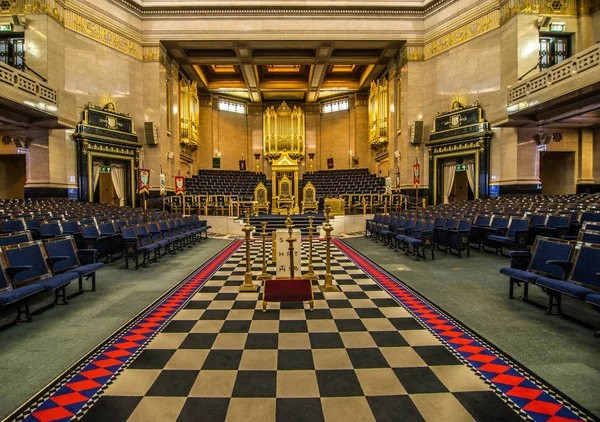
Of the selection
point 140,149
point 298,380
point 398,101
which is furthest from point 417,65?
point 298,380

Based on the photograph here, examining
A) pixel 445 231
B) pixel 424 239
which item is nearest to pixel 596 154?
pixel 445 231

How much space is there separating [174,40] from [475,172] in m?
16.1

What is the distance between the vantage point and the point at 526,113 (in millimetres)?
12289

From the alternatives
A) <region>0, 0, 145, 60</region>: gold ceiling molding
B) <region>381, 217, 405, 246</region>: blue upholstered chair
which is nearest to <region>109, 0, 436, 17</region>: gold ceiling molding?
<region>0, 0, 145, 60</region>: gold ceiling molding

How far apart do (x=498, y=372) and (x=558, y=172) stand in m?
17.6

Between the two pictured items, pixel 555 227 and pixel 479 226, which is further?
pixel 479 226

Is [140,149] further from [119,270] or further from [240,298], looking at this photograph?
[240,298]

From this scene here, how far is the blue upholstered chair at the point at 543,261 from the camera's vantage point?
3829 millimetres

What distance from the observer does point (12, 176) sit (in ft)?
Answer: 54.8

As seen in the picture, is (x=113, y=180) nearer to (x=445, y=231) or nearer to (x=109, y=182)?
(x=109, y=182)

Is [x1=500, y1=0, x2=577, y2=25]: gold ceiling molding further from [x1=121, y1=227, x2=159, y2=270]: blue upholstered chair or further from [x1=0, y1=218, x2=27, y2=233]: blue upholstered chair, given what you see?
[x1=0, y1=218, x2=27, y2=233]: blue upholstered chair

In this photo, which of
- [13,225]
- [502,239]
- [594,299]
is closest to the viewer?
[594,299]

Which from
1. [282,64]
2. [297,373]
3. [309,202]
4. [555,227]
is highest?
[282,64]

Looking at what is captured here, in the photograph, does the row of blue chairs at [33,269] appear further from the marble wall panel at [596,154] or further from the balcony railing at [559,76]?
the marble wall panel at [596,154]
